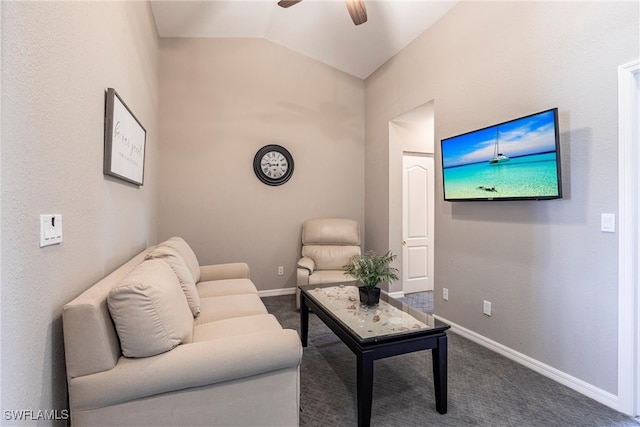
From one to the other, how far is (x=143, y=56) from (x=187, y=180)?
4.86 feet

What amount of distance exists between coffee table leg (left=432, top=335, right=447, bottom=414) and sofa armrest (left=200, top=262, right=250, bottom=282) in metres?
2.07

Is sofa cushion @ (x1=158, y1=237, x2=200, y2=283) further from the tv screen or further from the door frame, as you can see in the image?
the door frame

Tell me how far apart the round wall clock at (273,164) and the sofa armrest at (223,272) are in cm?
139

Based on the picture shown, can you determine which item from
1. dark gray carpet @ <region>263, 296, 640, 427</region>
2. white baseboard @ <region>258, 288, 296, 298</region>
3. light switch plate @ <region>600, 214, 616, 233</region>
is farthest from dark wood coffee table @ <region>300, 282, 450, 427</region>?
white baseboard @ <region>258, 288, 296, 298</region>

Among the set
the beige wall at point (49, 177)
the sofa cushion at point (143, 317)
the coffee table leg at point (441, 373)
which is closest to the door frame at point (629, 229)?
the coffee table leg at point (441, 373)

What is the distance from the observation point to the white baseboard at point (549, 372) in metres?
1.84

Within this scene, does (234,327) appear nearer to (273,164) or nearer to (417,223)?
(273,164)

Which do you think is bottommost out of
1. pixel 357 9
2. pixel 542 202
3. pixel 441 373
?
pixel 441 373

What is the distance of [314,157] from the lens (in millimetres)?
4359

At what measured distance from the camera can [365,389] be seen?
1576mm

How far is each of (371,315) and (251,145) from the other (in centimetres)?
295

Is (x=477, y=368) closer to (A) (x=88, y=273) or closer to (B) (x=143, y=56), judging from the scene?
(A) (x=88, y=273)

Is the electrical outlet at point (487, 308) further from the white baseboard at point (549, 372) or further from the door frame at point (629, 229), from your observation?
the door frame at point (629, 229)

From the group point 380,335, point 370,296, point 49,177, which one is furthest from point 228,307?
point 49,177
